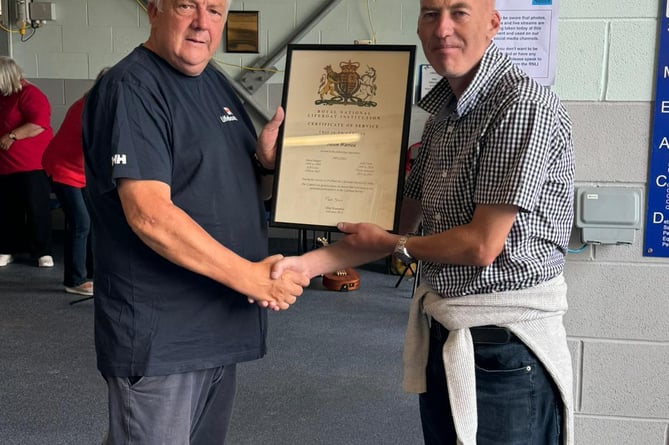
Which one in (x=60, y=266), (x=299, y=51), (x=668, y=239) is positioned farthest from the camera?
(x=60, y=266)

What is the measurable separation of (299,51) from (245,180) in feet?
1.23

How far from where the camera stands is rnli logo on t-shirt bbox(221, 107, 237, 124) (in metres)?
1.69

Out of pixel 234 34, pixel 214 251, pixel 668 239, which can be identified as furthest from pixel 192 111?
pixel 234 34

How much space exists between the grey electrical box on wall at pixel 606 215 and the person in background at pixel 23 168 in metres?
4.87

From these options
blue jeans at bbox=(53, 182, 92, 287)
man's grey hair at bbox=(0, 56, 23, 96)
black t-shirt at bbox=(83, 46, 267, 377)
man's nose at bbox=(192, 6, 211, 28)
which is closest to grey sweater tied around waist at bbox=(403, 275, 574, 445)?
black t-shirt at bbox=(83, 46, 267, 377)

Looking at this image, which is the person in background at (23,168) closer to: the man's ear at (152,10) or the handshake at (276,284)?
the man's ear at (152,10)

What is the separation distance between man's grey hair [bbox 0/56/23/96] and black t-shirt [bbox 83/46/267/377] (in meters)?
4.36

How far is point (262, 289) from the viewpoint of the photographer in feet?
5.43

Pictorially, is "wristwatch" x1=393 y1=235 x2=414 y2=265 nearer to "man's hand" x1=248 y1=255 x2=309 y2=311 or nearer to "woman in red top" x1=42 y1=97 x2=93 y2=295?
"man's hand" x1=248 y1=255 x2=309 y2=311

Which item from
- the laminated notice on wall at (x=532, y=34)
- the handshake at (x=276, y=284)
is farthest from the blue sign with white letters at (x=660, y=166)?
the handshake at (x=276, y=284)

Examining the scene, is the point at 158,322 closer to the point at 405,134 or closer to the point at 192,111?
the point at 192,111

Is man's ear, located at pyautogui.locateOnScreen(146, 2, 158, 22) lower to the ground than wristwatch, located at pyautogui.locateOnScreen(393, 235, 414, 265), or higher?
higher

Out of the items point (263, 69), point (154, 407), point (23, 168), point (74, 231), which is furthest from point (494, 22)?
point (263, 69)

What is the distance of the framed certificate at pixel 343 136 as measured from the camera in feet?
5.60
